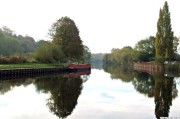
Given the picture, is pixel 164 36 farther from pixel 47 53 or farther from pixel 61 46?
pixel 47 53

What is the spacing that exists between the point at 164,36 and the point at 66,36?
76.6ft

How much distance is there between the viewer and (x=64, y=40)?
88.2 meters

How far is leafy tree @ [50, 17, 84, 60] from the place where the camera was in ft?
288

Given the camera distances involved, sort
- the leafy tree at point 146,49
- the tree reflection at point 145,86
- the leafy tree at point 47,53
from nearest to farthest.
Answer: the tree reflection at point 145,86 → the leafy tree at point 47,53 → the leafy tree at point 146,49

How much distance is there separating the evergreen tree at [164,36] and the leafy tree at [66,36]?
19.6 m

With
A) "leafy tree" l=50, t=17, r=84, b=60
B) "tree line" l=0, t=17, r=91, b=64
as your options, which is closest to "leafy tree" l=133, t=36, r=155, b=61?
"tree line" l=0, t=17, r=91, b=64

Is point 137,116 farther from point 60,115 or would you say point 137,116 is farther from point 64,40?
point 64,40

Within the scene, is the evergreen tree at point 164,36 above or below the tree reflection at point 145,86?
above

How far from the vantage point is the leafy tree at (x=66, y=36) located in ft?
288

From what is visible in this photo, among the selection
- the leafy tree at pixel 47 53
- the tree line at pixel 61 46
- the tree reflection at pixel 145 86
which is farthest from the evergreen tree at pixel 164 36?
the tree reflection at pixel 145 86

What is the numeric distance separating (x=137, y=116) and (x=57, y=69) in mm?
55487

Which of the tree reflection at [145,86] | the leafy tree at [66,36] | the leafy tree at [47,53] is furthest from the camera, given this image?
the leafy tree at [66,36]

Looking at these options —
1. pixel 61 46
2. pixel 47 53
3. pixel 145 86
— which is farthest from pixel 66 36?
pixel 145 86

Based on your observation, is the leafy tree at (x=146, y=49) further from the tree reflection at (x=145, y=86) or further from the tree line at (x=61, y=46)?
the tree reflection at (x=145, y=86)
